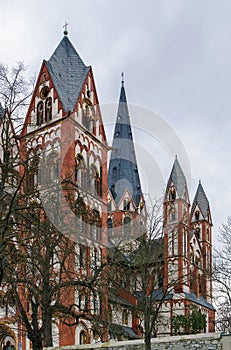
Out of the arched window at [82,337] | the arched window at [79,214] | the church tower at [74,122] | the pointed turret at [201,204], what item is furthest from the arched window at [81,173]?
the pointed turret at [201,204]

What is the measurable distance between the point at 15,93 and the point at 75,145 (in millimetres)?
22321

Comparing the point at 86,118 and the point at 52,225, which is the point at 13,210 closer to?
the point at 52,225

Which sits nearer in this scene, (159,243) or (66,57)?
(159,243)

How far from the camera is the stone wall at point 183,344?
15.7 metres

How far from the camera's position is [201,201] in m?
54.2

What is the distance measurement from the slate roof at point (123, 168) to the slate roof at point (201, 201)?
4919 mm

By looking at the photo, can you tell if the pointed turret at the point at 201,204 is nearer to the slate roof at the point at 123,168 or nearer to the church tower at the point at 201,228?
the church tower at the point at 201,228

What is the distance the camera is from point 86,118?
37.3 m

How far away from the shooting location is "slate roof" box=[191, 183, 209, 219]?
53.4 m

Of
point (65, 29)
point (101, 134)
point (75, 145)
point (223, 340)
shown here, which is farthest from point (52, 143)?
point (223, 340)

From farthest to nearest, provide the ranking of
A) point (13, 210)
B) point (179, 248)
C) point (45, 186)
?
point (179, 248) → point (45, 186) → point (13, 210)

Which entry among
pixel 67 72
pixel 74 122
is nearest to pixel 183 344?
pixel 74 122

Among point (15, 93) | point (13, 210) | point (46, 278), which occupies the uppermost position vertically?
point (15, 93)

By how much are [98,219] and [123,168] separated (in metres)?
19.7
